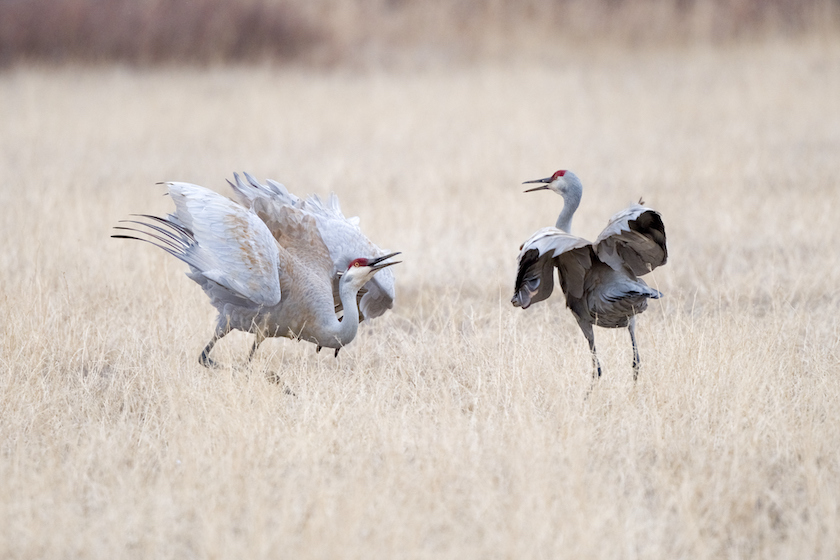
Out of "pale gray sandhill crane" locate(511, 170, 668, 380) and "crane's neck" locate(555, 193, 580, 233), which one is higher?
"crane's neck" locate(555, 193, 580, 233)

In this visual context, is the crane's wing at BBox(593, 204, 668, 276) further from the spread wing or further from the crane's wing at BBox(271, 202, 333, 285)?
the crane's wing at BBox(271, 202, 333, 285)

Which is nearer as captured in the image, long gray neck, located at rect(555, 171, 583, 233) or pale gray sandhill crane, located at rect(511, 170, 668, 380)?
pale gray sandhill crane, located at rect(511, 170, 668, 380)

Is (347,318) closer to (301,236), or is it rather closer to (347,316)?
(347,316)

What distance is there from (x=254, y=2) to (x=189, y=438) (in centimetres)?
1763

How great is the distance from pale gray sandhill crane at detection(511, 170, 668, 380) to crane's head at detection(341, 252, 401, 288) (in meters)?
0.72

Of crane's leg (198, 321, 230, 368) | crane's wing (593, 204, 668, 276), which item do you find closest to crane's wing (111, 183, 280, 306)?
crane's leg (198, 321, 230, 368)

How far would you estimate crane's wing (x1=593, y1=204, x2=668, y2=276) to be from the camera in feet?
12.0

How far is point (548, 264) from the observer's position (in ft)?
13.4

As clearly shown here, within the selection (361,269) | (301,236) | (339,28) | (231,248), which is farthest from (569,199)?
(339,28)

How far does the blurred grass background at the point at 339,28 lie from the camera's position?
1848 cm

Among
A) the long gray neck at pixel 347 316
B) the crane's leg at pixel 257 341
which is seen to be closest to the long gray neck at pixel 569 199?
the long gray neck at pixel 347 316

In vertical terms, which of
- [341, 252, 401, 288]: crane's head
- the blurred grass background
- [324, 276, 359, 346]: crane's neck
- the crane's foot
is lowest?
the crane's foot

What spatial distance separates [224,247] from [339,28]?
52.6ft

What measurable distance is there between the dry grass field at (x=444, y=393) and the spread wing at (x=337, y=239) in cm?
36
